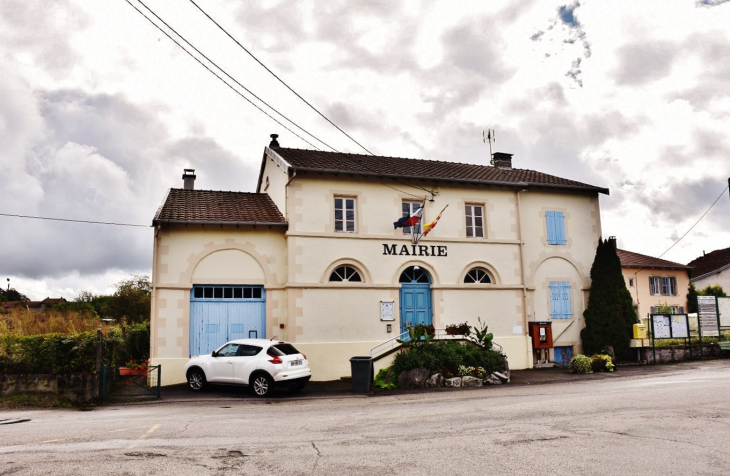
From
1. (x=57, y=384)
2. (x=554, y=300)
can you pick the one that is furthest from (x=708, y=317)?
(x=57, y=384)

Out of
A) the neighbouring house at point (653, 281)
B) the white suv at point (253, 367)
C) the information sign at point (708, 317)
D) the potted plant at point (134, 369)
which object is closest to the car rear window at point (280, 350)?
the white suv at point (253, 367)

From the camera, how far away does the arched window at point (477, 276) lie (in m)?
21.3

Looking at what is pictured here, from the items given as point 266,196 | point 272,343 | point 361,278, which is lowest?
point 272,343

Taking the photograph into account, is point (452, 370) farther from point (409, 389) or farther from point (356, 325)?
point (356, 325)

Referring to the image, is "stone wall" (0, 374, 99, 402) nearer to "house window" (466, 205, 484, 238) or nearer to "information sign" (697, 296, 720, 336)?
"house window" (466, 205, 484, 238)

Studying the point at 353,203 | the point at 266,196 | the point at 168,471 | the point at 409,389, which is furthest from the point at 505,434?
the point at 266,196

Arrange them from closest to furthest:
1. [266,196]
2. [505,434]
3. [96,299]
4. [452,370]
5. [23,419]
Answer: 1. [505,434]
2. [23,419]
3. [452,370]
4. [266,196]
5. [96,299]

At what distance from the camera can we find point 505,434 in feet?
28.2

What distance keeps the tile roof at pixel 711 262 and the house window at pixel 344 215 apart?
35835 millimetres

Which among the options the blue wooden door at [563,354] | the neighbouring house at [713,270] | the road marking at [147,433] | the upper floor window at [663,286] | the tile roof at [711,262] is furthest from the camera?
the tile roof at [711,262]

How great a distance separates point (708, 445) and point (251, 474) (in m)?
5.89

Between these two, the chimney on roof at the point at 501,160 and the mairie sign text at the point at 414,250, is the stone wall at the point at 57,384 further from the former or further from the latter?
the chimney on roof at the point at 501,160

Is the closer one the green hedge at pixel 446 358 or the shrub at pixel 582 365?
the green hedge at pixel 446 358

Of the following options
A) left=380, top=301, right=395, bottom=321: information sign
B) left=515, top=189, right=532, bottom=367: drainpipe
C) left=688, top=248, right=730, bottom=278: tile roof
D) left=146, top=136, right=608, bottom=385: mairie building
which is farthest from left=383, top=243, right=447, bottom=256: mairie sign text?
left=688, top=248, right=730, bottom=278: tile roof
